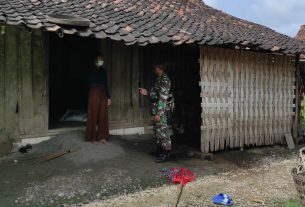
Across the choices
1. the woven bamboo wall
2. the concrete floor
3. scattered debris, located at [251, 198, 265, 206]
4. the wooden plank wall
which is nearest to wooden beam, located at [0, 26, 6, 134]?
the wooden plank wall

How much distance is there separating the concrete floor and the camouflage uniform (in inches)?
21.8

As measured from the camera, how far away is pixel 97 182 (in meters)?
6.82

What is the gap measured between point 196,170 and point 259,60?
404 centimetres

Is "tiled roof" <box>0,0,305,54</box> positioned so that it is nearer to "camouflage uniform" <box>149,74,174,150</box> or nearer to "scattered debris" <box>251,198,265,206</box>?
"camouflage uniform" <box>149,74,174,150</box>

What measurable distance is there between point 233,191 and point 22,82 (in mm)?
4910

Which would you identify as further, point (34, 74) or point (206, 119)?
point (206, 119)

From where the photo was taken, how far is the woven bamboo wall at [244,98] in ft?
29.9

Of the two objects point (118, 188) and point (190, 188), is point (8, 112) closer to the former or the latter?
point (118, 188)

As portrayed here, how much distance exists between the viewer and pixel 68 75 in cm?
1274

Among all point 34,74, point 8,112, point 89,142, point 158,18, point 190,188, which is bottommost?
point 190,188

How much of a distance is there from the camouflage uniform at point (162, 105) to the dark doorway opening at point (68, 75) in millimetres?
3901

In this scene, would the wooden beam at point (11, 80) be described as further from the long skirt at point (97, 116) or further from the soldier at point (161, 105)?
the soldier at point (161, 105)

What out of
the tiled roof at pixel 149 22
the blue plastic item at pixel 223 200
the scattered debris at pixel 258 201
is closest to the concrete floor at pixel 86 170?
the blue plastic item at pixel 223 200

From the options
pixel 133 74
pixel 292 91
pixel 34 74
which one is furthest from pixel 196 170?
pixel 292 91
